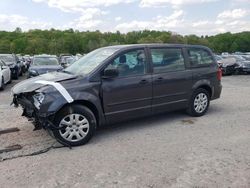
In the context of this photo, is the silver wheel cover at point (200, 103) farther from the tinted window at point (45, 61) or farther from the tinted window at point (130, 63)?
the tinted window at point (45, 61)

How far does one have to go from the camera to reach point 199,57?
7.50 m

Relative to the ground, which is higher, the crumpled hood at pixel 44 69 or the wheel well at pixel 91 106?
the crumpled hood at pixel 44 69

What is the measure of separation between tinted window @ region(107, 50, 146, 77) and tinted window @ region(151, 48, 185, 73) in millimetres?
297

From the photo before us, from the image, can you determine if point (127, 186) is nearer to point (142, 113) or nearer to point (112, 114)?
point (112, 114)

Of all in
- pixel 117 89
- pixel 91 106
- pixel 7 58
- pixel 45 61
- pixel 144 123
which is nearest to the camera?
pixel 91 106

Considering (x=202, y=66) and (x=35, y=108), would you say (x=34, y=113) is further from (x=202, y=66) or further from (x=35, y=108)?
(x=202, y=66)

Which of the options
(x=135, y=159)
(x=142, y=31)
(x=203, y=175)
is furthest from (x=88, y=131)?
(x=142, y=31)

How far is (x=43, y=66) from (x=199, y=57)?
9390mm

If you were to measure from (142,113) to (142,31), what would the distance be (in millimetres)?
97044

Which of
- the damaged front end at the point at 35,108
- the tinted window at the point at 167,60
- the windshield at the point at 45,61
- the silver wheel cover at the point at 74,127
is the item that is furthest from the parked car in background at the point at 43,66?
the silver wheel cover at the point at 74,127

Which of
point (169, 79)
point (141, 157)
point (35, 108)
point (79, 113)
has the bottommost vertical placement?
point (141, 157)

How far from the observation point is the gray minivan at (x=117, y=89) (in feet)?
17.5

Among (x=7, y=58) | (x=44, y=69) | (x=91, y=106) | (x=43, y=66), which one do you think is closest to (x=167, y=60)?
(x=91, y=106)

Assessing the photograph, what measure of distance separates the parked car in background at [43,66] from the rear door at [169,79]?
8.21m
